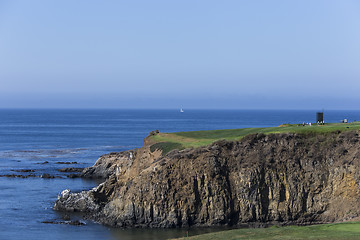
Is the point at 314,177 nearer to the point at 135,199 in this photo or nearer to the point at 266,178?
the point at 266,178

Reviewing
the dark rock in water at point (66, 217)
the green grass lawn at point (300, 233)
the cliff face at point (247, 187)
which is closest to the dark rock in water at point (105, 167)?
the dark rock in water at point (66, 217)

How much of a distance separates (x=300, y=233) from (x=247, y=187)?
1118 cm

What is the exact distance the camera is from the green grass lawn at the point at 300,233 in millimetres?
35469

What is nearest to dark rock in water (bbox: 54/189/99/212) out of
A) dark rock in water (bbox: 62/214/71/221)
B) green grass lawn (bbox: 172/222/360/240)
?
dark rock in water (bbox: 62/214/71/221)

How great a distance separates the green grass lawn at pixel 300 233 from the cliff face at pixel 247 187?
23.7ft

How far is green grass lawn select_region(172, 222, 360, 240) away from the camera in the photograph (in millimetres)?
35469

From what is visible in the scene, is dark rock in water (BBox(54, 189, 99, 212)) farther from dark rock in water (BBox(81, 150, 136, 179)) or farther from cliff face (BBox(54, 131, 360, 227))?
dark rock in water (BBox(81, 150, 136, 179))

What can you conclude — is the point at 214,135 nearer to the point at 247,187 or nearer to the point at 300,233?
the point at 247,187

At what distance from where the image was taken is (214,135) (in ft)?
205

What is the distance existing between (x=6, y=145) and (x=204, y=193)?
8794 cm

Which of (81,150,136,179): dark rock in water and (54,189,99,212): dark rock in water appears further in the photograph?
(81,150,136,179): dark rock in water

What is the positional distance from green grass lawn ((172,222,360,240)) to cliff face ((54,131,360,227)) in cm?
721

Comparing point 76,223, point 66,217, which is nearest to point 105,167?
point 66,217

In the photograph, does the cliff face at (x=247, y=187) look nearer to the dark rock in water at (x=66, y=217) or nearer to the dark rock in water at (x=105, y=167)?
the dark rock in water at (x=66, y=217)
